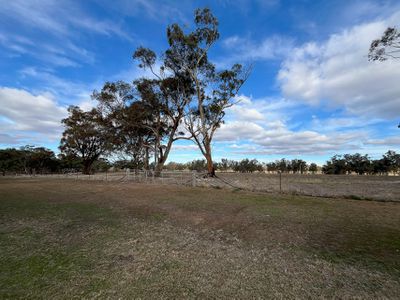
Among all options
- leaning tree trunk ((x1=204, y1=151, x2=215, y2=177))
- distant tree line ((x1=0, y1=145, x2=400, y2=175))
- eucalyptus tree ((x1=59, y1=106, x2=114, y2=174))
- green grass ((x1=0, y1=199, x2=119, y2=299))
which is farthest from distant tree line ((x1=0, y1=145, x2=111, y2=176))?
green grass ((x1=0, y1=199, x2=119, y2=299))

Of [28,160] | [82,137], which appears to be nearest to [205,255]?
[82,137]

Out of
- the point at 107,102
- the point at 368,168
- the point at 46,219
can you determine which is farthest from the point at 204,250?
the point at 368,168

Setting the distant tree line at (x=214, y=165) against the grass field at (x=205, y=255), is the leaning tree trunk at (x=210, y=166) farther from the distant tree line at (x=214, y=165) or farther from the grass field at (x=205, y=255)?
the distant tree line at (x=214, y=165)

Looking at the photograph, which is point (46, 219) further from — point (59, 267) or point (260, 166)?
point (260, 166)

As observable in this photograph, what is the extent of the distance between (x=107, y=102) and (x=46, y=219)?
26817 millimetres

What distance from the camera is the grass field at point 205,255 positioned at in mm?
3107

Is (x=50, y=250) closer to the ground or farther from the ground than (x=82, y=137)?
closer to the ground

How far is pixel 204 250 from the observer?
454cm

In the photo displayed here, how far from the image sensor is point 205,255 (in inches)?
169

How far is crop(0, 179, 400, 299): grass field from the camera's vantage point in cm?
311

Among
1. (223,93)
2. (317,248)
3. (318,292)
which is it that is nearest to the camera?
(318,292)

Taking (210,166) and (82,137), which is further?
(82,137)

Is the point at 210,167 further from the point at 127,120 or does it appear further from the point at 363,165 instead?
the point at 363,165

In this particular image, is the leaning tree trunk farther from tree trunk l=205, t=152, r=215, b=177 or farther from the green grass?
the green grass
